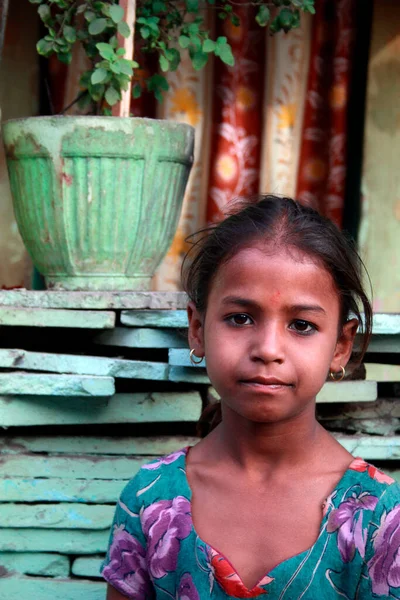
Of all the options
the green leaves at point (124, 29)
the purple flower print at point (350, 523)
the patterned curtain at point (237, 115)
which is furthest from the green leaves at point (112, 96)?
the purple flower print at point (350, 523)

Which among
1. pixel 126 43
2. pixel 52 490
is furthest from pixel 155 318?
pixel 126 43

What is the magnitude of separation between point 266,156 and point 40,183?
48.2 inches

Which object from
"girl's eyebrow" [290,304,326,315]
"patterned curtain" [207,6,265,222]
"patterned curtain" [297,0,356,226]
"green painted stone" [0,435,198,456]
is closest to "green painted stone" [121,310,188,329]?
"green painted stone" [0,435,198,456]

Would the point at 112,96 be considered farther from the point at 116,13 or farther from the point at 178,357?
the point at 178,357

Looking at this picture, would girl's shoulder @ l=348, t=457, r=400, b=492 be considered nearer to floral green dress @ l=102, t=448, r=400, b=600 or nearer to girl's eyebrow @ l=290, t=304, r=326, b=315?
floral green dress @ l=102, t=448, r=400, b=600

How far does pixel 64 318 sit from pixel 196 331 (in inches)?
26.2

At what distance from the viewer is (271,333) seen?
1751mm

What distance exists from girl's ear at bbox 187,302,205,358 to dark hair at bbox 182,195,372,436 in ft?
0.05

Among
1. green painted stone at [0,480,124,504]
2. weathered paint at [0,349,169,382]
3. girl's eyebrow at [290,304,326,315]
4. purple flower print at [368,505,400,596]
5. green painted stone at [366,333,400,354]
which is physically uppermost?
girl's eyebrow at [290,304,326,315]

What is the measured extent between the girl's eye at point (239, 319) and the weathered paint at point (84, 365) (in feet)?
2.35

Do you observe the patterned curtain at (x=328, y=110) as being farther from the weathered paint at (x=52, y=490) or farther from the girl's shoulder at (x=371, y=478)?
the girl's shoulder at (x=371, y=478)

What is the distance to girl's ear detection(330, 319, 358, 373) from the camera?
1.95 meters

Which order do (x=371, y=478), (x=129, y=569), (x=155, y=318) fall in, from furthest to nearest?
(x=155, y=318) < (x=129, y=569) < (x=371, y=478)

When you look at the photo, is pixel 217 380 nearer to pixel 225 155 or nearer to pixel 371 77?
pixel 225 155
